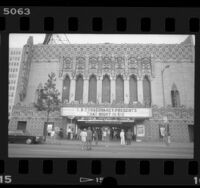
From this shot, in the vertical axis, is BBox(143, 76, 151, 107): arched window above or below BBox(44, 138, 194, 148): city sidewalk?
above

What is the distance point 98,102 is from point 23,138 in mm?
2718

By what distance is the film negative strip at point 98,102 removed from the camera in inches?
315

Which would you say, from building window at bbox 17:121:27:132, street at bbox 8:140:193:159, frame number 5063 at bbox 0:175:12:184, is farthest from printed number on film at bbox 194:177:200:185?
building window at bbox 17:121:27:132

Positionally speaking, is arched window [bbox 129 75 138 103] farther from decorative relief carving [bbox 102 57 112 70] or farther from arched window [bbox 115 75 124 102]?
decorative relief carving [bbox 102 57 112 70]

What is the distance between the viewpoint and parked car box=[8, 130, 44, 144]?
353 inches

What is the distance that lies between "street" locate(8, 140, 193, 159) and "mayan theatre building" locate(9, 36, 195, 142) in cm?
48

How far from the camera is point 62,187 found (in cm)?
775

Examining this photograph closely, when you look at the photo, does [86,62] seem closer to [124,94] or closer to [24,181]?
[124,94]

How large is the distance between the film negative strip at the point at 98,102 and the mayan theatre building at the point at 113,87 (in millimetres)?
42

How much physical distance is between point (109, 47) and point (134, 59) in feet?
4.06

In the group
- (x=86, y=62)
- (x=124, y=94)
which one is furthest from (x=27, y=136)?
(x=124, y=94)

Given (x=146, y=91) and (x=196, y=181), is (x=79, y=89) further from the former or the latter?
(x=196, y=181)

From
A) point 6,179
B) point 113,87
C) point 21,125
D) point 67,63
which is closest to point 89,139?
point 21,125

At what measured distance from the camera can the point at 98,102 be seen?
1077cm
